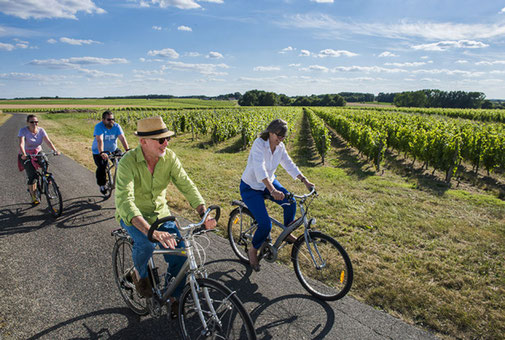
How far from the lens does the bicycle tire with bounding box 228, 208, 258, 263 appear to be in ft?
13.8

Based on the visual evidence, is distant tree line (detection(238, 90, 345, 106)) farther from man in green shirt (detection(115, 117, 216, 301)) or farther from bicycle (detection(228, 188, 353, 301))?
man in green shirt (detection(115, 117, 216, 301))

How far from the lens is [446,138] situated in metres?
10.9

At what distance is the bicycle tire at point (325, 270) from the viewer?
3.16m

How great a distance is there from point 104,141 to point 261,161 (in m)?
4.95

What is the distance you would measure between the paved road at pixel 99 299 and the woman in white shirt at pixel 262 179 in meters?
0.54

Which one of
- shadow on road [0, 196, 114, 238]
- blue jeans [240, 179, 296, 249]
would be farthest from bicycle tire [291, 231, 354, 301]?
shadow on road [0, 196, 114, 238]

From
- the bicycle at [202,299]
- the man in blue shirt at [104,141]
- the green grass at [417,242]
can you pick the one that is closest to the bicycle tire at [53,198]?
the man in blue shirt at [104,141]

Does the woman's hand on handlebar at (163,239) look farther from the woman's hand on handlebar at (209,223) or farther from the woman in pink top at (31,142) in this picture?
the woman in pink top at (31,142)

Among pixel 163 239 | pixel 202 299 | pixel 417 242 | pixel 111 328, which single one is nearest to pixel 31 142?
pixel 111 328

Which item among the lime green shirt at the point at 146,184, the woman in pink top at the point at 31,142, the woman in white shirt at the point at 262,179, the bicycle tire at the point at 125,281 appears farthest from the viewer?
the woman in pink top at the point at 31,142

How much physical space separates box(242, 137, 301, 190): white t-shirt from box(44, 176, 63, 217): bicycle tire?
4406 mm

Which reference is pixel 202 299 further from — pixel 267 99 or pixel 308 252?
pixel 267 99

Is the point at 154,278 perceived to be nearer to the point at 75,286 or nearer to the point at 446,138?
the point at 75,286

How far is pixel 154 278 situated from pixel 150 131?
4.89 ft
